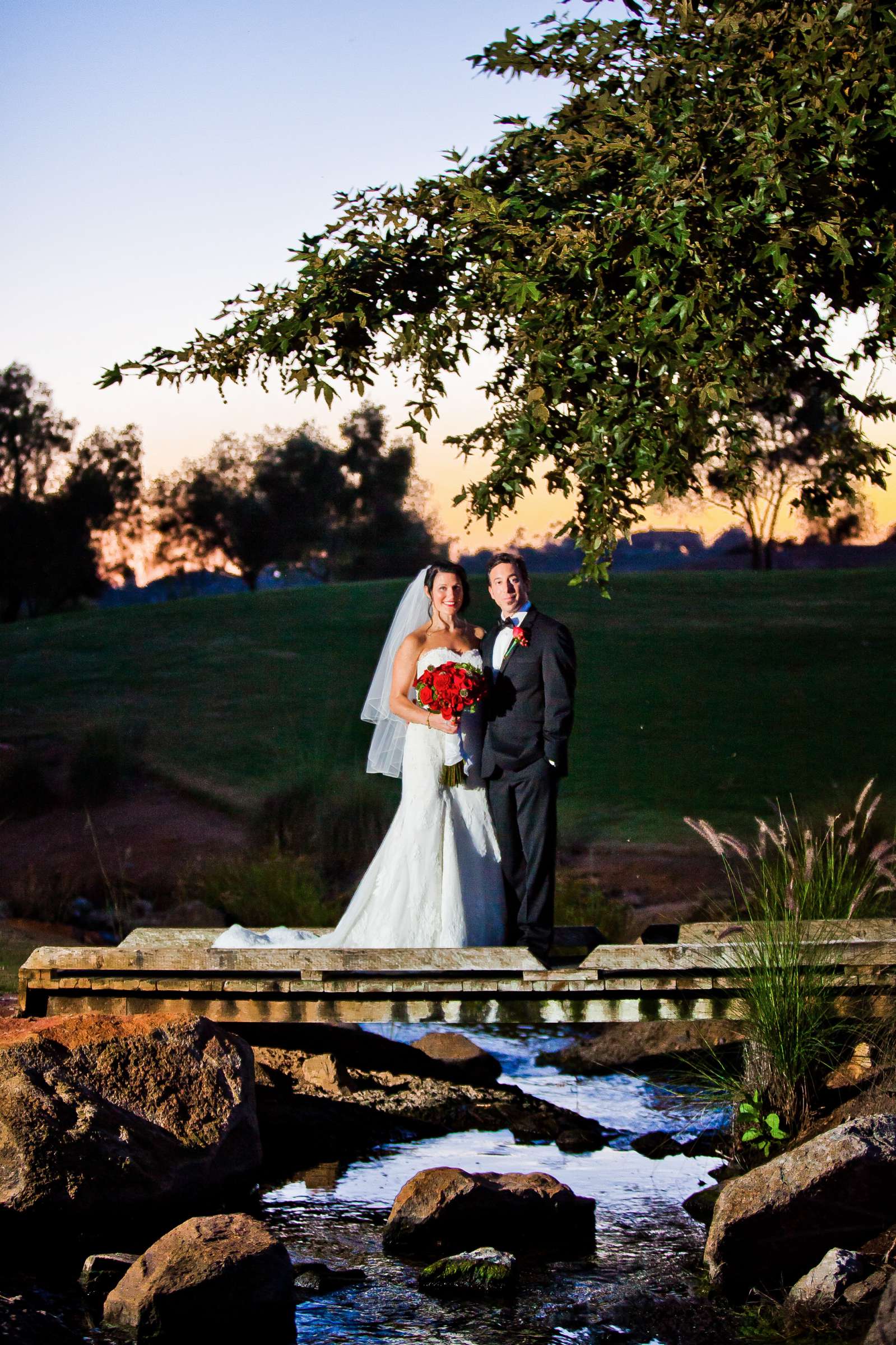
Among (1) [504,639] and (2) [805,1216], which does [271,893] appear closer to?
(1) [504,639]

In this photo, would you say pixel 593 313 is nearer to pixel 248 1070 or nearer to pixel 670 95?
pixel 670 95

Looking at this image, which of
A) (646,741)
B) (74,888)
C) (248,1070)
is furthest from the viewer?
(646,741)

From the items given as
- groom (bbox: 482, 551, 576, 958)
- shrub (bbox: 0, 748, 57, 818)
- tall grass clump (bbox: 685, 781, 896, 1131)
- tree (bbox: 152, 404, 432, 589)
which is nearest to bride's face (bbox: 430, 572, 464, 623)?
groom (bbox: 482, 551, 576, 958)

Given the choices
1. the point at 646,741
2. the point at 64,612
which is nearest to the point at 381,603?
the point at 64,612

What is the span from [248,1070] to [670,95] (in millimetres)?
7974

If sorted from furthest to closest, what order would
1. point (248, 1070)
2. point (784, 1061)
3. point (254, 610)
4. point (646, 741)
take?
point (254, 610) → point (646, 741) → point (248, 1070) → point (784, 1061)

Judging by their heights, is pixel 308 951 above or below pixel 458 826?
below

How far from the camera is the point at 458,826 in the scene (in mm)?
11266

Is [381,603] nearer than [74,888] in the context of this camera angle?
No

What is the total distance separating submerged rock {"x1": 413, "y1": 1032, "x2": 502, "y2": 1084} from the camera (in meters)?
13.6

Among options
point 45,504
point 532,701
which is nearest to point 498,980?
point 532,701

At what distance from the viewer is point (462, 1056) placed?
13.9 meters

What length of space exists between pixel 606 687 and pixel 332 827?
20.8 metres

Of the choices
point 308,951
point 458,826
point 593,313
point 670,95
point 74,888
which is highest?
point 670,95
